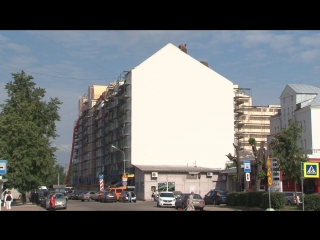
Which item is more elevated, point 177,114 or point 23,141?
point 177,114

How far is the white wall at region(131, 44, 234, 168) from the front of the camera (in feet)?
253

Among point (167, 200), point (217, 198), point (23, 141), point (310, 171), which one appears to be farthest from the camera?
point (23, 141)

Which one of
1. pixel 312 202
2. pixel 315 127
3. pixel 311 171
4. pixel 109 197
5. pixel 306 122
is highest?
pixel 306 122

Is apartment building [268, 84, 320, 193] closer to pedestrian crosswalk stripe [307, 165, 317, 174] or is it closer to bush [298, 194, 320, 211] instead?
bush [298, 194, 320, 211]

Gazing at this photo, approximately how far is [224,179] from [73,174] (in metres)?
73.1

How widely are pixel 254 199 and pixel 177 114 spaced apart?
41816 mm

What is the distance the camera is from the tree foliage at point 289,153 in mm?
38250

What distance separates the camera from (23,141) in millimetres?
51938

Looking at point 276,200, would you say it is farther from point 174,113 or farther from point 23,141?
point 174,113

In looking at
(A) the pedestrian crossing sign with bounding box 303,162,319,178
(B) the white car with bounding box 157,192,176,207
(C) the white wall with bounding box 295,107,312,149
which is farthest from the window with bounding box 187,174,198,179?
(A) the pedestrian crossing sign with bounding box 303,162,319,178

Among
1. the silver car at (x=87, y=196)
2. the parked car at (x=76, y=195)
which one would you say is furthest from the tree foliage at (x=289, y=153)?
the parked car at (x=76, y=195)

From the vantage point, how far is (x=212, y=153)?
259 ft

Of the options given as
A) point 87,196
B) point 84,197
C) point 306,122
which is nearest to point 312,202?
point 87,196
